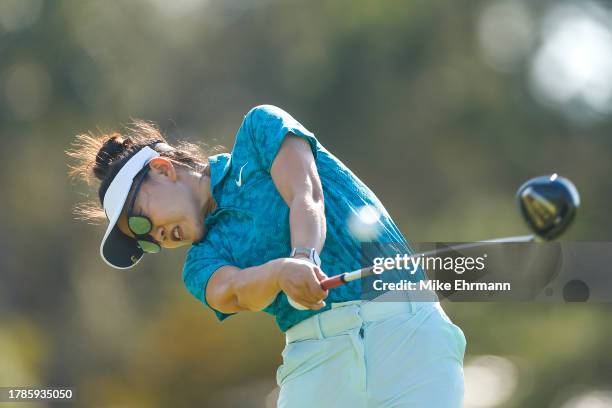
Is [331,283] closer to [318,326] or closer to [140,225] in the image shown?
[318,326]

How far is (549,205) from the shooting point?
329 centimetres

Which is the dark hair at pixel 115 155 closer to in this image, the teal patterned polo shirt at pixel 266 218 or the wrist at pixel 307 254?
the teal patterned polo shirt at pixel 266 218

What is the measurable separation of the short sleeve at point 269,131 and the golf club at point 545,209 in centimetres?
52

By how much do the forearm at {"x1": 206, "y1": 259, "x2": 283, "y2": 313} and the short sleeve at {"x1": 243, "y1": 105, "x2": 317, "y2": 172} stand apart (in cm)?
39

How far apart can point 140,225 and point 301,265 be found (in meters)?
0.87

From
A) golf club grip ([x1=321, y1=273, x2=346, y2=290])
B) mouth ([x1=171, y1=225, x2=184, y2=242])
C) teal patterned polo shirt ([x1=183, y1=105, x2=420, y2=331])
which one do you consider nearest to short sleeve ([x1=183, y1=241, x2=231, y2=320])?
teal patterned polo shirt ([x1=183, y1=105, x2=420, y2=331])

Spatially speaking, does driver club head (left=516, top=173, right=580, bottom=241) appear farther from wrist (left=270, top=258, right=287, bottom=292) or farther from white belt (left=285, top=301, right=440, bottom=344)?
wrist (left=270, top=258, right=287, bottom=292)

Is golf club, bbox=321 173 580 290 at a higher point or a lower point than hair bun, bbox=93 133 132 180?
lower

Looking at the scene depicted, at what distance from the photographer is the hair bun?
4145 millimetres

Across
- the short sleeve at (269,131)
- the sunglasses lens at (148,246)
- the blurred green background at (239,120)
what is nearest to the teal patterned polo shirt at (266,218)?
the short sleeve at (269,131)

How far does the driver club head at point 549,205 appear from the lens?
129 inches

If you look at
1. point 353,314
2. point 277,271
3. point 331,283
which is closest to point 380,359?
point 353,314

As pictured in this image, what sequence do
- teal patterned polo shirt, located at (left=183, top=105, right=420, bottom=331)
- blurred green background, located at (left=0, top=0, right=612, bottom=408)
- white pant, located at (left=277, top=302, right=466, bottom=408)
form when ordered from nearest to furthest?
1. white pant, located at (left=277, top=302, right=466, bottom=408)
2. teal patterned polo shirt, located at (left=183, top=105, right=420, bottom=331)
3. blurred green background, located at (left=0, top=0, right=612, bottom=408)

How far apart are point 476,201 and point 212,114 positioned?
3.83 meters
